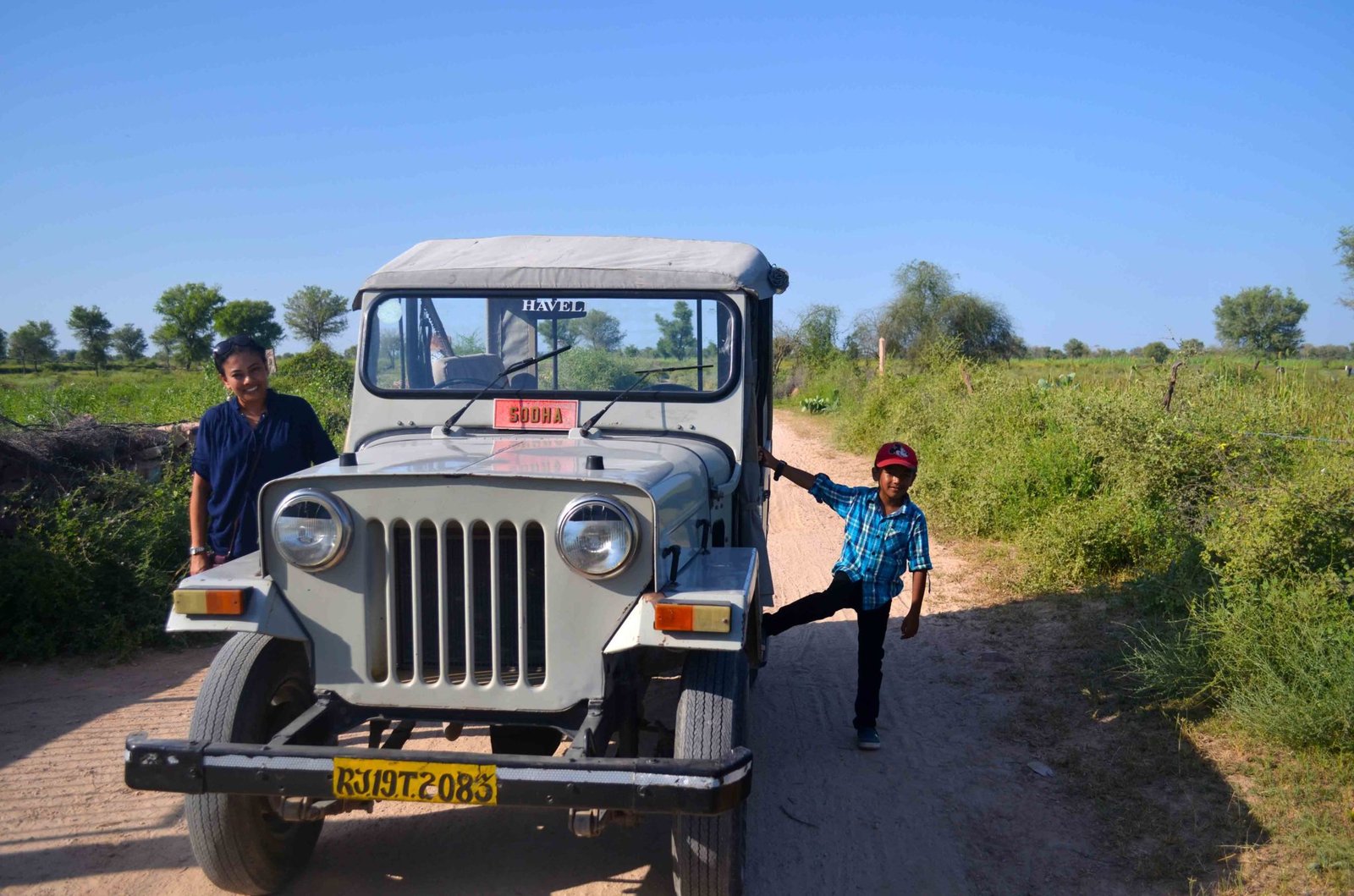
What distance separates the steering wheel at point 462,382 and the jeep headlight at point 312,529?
148 cm

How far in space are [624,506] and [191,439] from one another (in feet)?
22.2

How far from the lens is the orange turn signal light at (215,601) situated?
3100 mm

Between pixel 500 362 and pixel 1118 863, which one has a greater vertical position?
pixel 500 362

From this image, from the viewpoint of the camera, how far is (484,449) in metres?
3.88

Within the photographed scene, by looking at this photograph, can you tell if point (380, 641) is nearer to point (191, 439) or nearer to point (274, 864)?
point (274, 864)

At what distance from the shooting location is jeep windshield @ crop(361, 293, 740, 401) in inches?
179

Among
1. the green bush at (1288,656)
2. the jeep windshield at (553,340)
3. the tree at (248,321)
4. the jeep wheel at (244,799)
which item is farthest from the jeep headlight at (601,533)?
the tree at (248,321)

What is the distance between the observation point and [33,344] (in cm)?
4341

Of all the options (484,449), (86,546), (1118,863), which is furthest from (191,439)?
(1118,863)

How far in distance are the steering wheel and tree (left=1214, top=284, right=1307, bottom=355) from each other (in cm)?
2306

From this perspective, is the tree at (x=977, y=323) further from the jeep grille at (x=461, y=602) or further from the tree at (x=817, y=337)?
the jeep grille at (x=461, y=602)

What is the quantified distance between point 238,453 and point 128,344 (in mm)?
49272

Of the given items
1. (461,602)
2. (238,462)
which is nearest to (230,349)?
(238,462)

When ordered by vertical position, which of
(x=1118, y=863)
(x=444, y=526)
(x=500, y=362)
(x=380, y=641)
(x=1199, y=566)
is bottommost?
(x=1118, y=863)
